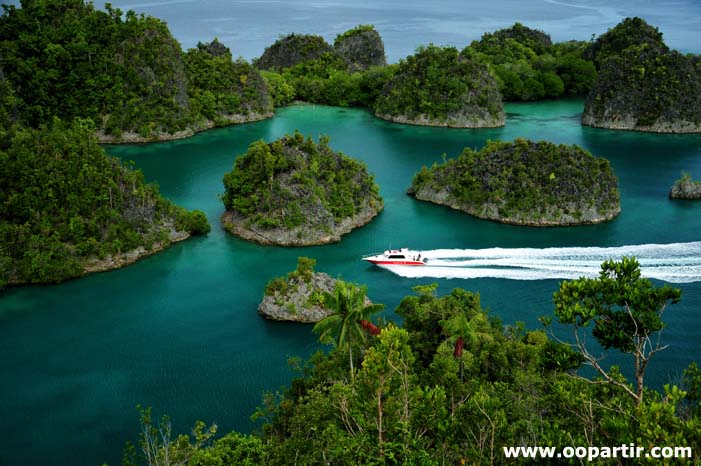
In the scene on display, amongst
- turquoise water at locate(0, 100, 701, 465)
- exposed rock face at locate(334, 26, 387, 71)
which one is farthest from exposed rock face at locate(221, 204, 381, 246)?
exposed rock face at locate(334, 26, 387, 71)

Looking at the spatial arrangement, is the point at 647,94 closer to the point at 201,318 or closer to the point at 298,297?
the point at 298,297

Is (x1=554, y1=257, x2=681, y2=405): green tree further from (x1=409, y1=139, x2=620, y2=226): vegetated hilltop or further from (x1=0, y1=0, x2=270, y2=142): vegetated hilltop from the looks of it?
(x1=0, y1=0, x2=270, y2=142): vegetated hilltop

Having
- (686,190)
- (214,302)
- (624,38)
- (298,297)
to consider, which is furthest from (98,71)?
(624,38)

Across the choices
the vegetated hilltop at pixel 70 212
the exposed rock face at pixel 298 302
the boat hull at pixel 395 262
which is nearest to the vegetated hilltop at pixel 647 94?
the boat hull at pixel 395 262

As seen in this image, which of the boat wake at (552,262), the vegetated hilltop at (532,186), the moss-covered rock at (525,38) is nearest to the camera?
the boat wake at (552,262)

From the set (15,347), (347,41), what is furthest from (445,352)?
(347,41)

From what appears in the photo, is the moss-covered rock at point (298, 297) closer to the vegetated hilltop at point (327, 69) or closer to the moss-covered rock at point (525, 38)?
the vegetated hilltop at point (327, 69)

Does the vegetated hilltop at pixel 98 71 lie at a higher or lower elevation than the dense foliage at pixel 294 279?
higher
